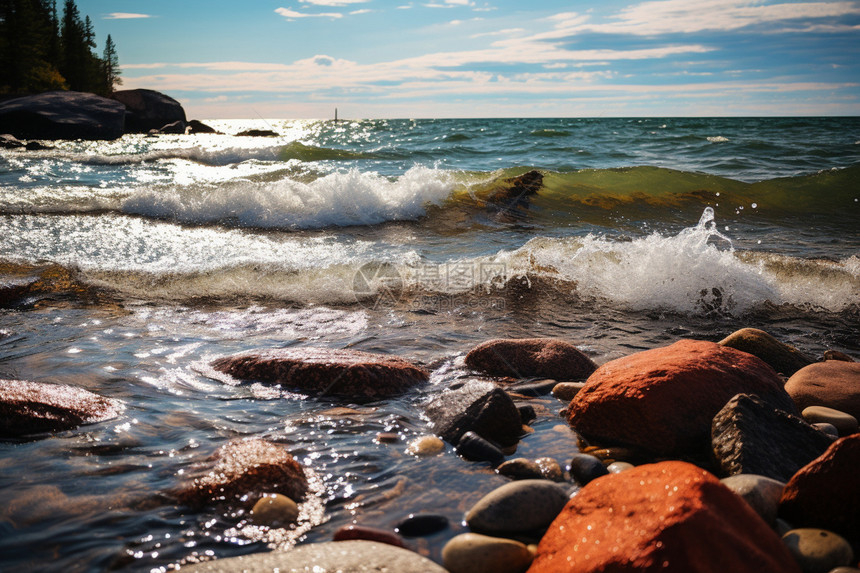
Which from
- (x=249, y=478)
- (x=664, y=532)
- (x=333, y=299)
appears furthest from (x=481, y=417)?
(x=333, y=299)

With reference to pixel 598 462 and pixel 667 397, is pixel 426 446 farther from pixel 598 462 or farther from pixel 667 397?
pixel 667 397

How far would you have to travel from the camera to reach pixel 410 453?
8.42 ft

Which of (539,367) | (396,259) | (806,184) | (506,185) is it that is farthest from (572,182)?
(539,367)

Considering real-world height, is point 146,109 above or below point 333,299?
above

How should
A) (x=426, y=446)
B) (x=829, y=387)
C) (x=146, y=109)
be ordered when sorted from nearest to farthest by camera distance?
(x=426, y=446)
(x=829, y=387)
(x=146, y=109)

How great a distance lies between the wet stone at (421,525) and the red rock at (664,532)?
0.39 metres

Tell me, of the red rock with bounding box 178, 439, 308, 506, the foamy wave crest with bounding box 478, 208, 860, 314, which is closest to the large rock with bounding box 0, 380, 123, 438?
the red rock with bounding box 178, 439, 308, 506

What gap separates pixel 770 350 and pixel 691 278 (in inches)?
62.8

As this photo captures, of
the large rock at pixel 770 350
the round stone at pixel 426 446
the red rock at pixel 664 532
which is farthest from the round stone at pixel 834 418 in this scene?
the round stone at pixel 426 446

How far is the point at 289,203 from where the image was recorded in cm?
1004

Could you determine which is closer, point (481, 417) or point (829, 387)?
point (481, 417)

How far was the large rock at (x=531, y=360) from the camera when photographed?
354 cm

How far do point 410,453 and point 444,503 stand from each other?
43cm

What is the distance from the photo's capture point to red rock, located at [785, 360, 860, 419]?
3055 millimetres
